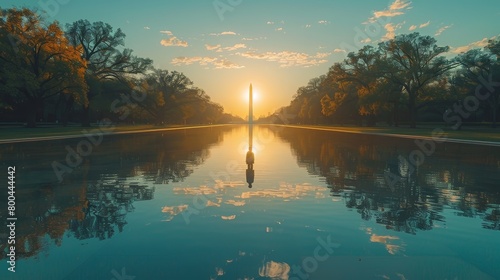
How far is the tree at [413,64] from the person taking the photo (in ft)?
213

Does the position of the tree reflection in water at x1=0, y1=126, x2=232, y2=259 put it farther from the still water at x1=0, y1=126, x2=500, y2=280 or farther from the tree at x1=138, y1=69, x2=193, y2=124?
the tree at x1=138, y1=69, x2=193, y2=124

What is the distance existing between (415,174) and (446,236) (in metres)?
8.52

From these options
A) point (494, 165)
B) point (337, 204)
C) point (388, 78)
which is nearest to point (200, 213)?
point (337, 204)

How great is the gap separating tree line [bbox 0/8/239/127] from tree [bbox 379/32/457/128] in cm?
4502

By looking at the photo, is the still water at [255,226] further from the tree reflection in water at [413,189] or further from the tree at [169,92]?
the tree at [169,92]

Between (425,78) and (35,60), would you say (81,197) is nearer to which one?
(35,60)

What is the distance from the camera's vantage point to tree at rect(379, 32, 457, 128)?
64.9 meters

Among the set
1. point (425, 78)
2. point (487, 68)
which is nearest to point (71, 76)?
point (425, 78)

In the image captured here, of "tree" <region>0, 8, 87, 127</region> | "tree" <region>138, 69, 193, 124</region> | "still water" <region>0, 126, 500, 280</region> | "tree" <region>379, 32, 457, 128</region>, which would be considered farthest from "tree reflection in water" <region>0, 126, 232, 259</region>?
"tree" <region>138, 69, 193, 124</region>

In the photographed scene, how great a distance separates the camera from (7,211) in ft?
28.5

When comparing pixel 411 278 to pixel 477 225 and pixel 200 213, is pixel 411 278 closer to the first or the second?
pixel 477 225

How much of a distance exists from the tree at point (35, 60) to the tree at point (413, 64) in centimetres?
4808

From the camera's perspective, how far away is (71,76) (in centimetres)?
4972

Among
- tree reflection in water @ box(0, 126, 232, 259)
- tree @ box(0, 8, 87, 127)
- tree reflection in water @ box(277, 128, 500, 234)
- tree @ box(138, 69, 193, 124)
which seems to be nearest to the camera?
tree reflection in water @ box(0, 126, 232, 259)
